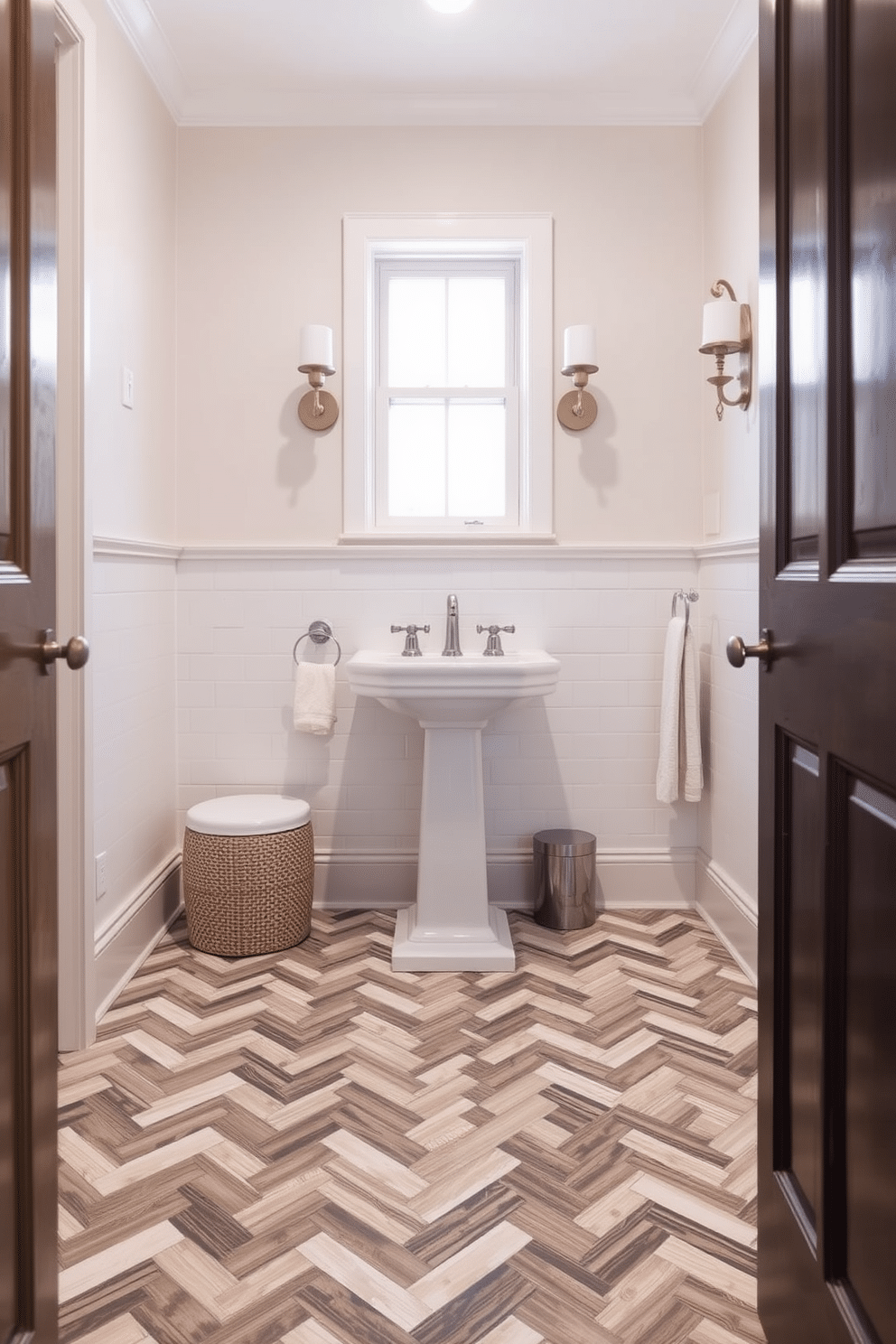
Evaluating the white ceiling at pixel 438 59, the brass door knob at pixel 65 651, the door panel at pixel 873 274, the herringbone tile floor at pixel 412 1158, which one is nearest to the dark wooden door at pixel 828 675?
the door panel at pixel 873 274

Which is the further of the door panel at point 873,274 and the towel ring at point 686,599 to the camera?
the towel ring at point 686,599

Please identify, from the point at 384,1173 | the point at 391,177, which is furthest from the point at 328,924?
the point at 391,177

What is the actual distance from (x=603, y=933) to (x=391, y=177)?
2.42 meters

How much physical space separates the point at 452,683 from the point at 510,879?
0.91 m

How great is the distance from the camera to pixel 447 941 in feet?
8.42

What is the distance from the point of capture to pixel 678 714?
2.83 meters

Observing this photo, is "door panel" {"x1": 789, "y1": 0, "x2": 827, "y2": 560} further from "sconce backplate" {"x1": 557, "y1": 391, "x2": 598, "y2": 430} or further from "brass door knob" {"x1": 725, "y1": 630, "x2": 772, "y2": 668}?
"sconce backplate" {"x1": 557, "y1": 391, "x2": 598, "y2": 430}

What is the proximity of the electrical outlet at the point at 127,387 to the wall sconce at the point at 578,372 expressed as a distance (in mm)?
1263

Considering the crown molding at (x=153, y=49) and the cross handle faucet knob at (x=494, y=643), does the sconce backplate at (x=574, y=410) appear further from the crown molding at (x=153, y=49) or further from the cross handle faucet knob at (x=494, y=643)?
the crown molding at (x=153, y=49)

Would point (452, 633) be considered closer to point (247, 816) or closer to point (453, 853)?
point (453, 853)

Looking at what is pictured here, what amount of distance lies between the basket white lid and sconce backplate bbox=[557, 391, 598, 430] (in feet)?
4.70

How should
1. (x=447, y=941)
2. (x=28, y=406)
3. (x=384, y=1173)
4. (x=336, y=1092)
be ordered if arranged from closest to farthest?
(x=28, y=406)
(x=384, y=1173)
(x=336, y=1092)
(x=447, y=941)

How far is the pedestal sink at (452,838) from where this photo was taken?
8.13 ft

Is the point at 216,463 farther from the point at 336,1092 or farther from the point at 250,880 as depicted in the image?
the point at 336,1092
